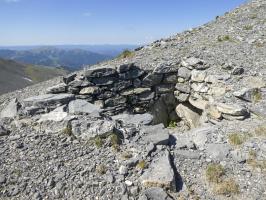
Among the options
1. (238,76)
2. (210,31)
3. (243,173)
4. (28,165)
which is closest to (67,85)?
(28,165)

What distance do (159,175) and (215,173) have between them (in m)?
1.78

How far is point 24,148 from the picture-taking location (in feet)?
36.1

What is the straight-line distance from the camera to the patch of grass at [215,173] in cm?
1006

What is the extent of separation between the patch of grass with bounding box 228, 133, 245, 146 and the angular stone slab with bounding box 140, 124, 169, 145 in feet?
7.73

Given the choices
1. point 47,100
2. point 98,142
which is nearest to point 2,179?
point 98,142

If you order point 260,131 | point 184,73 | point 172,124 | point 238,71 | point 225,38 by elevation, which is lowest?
point 172,124

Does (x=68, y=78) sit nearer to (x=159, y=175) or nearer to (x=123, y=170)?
(x=123, y=170)

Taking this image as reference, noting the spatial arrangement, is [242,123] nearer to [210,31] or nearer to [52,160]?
[52,160]

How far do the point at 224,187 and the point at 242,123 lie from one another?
458cm

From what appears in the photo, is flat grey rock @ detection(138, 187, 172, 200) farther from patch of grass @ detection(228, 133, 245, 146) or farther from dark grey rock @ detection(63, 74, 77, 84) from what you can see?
dark grey rock @ detection(63, 74, 77, 84)

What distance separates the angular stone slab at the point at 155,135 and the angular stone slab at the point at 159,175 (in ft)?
3.39

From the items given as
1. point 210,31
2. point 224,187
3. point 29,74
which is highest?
point 210,31

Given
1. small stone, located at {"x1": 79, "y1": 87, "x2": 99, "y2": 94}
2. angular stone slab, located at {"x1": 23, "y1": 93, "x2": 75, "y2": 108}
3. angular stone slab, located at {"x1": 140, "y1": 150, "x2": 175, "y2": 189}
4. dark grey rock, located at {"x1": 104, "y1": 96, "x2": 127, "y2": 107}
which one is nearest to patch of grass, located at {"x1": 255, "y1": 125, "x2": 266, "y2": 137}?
angular stone slab, located at {"x1": 140, "y1": 150, "x2": 175, "y2": 189}

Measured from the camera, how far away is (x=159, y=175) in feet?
32.9
